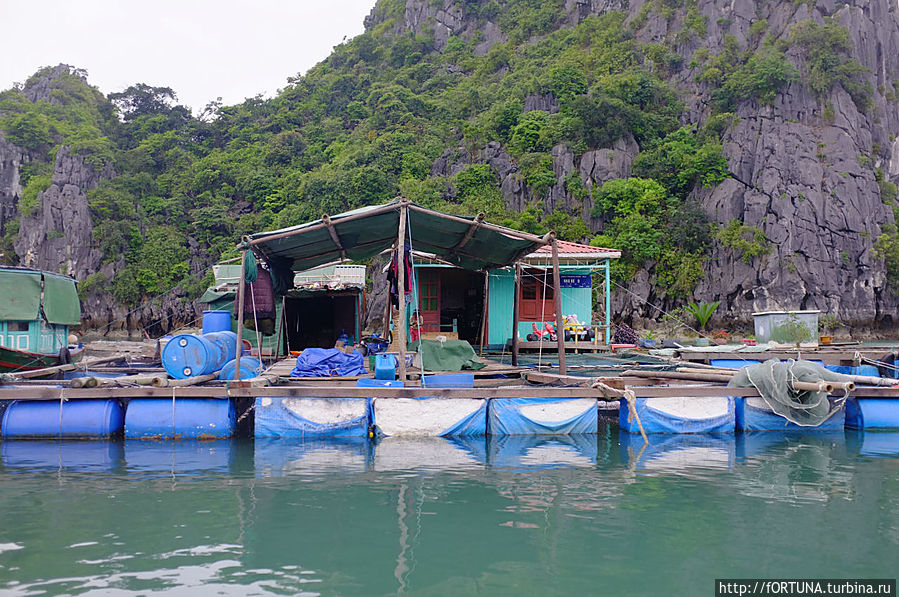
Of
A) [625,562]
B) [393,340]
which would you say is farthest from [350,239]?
[625,562]

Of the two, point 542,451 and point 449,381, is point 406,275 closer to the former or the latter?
point 449,381

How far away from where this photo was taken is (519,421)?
9.02m

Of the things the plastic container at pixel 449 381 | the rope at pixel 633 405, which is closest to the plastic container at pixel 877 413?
the rope at pixel 633 405

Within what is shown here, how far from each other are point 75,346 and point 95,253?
32147mm

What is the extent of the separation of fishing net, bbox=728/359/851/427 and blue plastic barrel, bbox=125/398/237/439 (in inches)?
344

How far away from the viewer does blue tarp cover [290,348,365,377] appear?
34.0ft

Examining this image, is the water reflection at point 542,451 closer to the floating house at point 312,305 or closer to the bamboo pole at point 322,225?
the bamboo pole at point 322,225

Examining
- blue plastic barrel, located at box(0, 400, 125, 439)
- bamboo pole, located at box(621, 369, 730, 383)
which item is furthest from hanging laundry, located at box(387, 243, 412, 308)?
→ blue plastic barrel, located at box(0, 400, 125, 439)

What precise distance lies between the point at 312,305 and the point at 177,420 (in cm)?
1358

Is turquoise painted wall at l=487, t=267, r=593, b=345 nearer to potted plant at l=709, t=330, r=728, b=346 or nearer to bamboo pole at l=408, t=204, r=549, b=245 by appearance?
potted plant at l=709, t=330, r=728, b=346

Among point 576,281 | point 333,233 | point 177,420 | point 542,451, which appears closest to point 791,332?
point 576,281

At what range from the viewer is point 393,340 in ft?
49.8

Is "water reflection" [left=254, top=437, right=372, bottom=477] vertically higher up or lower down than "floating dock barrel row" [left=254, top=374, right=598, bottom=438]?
lower down

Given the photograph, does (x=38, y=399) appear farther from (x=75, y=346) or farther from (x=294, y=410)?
(x=75, y=346)
